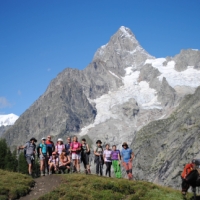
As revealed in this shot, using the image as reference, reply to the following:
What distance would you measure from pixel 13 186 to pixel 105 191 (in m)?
6.11

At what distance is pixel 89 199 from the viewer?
68.1ft

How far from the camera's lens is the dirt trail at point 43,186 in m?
22.6

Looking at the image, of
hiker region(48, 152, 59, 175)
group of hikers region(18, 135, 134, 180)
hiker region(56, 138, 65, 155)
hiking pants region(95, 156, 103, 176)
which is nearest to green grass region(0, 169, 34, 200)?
group of hikers region(18, 135, 134, 180)

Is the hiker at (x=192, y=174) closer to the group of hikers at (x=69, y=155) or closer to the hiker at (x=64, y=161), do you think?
the group of hikers at (x=69, y=155)

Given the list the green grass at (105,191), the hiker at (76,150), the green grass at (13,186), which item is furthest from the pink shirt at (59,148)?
the green grass at (105,191)

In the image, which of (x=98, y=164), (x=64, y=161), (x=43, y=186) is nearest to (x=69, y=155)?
(x=64, y=161)

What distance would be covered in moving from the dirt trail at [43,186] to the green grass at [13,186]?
413 millimetres

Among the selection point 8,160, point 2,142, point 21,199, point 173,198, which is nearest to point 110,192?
point 173,198

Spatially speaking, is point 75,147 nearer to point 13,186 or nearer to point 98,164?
point 98,164

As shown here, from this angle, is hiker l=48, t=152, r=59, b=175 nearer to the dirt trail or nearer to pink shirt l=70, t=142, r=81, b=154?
pink shirt l=70, t=142, r=81, b=154

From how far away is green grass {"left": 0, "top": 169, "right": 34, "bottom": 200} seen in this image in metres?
21.9

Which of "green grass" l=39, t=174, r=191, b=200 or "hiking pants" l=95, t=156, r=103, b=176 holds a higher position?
"hiking pants" l=95, t=156, r=103, b=176

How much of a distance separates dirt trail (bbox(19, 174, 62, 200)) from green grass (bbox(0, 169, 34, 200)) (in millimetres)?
413

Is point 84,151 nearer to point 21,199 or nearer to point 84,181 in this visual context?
point 84,181
